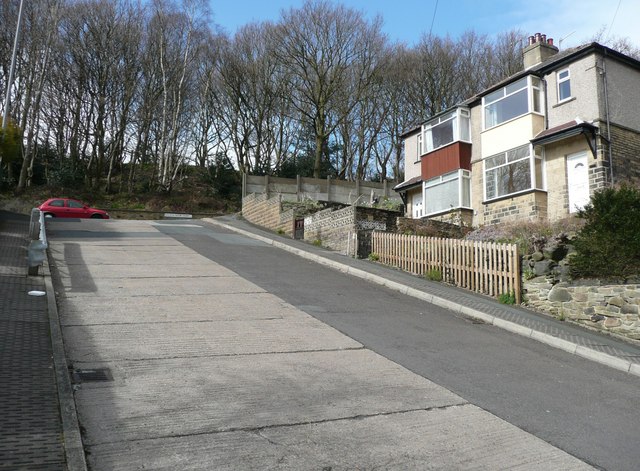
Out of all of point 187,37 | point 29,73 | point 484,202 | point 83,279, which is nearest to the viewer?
point 83,279

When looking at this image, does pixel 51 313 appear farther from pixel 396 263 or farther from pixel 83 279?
pixel 396 263

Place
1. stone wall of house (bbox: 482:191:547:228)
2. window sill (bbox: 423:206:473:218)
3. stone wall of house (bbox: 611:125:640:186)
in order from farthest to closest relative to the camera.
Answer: window sill (bbox: 423:206:473:218), stone wall of house (bbox: 482:191:547:228), stone wall of house (bbox: 611:125:640:186)

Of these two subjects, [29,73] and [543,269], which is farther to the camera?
[29,73]

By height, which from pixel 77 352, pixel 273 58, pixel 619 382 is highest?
pixel 273 58

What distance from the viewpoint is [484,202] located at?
21578mm

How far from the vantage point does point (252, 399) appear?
16.9 ft

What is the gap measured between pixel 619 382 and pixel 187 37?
131ft

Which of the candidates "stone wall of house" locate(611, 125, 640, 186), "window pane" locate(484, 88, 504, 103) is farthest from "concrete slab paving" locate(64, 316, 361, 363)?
"window pane" locate(484, 88, 504, 103)

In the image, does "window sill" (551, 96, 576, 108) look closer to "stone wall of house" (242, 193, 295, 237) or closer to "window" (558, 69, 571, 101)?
"window" (558, 69, 571, 101)

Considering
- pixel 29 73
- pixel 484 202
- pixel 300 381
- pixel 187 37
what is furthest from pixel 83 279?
pixel 187 37

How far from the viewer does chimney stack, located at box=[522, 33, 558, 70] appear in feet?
71.1

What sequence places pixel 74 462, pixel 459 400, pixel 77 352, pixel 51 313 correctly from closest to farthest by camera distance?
pixel 74 462 < pixel 459 400 < pixel 77 352 < pixel 51 313

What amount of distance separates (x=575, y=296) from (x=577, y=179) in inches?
348

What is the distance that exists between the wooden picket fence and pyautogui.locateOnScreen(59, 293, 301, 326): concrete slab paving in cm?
549
